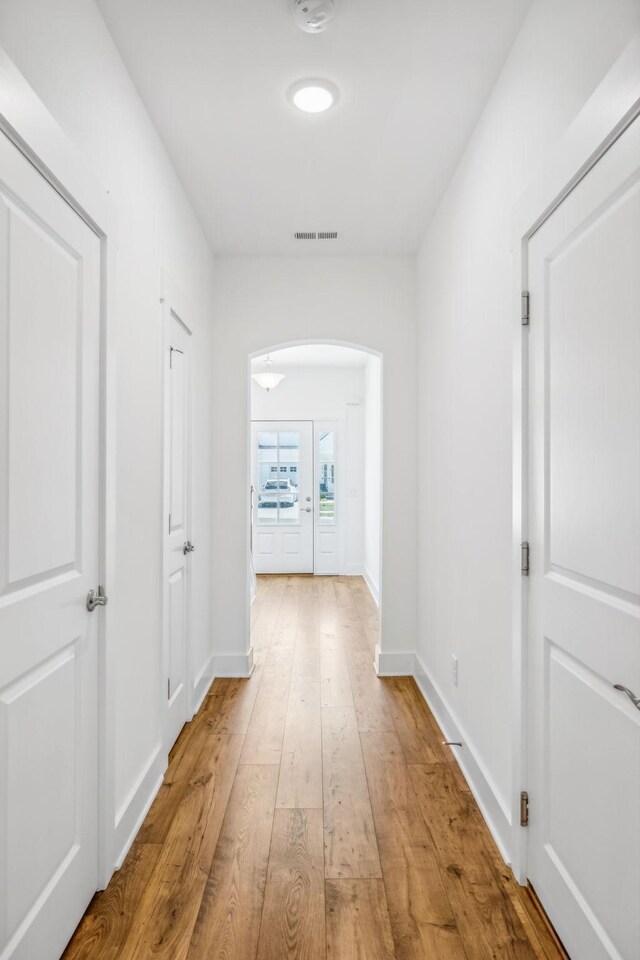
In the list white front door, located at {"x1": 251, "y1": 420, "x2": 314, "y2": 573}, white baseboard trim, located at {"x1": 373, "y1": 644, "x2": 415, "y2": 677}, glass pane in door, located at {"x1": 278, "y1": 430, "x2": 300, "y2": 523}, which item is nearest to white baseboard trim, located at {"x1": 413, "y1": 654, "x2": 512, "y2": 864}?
white baseboard trim, located at {"x1": 373, "y1": 644, "x2": 415, "y2": 677}

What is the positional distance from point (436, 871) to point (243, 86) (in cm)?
283

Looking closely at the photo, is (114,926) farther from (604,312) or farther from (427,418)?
(427,418)

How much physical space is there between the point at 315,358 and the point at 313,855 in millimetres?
5843

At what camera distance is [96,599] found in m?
1.74

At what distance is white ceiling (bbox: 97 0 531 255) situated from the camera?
6.04 ft

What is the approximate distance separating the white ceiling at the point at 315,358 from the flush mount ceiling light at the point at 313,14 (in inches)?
179

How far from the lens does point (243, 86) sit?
2174 mm

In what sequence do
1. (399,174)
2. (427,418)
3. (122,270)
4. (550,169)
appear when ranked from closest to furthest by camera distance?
(550,169)
(122,270)
(399,174)
(427,418)

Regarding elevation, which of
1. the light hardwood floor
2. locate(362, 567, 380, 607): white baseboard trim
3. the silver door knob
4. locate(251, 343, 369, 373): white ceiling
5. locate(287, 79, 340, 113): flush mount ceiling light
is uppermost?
locate(251, 343, 369, 373): white ceiling

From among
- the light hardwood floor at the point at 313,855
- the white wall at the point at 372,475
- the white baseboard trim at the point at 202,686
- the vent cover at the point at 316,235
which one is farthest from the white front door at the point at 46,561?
the white wall at the point at 372,475

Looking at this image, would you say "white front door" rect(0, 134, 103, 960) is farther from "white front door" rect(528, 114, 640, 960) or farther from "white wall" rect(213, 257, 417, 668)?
"white wall" rect(213, 257, 417, 668)

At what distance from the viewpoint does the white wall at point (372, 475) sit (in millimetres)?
6281

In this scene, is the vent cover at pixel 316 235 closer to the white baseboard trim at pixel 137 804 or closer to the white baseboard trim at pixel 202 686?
the white baseboard trim at pixel 202 686

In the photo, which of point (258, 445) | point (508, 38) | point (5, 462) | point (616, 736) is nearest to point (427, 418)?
point (508, 38)
